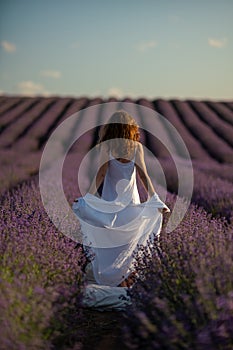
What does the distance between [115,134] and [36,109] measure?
1684cm

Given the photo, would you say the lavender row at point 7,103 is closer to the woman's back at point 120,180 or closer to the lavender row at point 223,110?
the lavender row at point 223,110

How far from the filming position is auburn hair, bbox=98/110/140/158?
14.1 ft

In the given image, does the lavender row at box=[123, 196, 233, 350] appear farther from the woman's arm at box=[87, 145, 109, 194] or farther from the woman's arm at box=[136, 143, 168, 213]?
the woman's arm at box=[87, 145, 109, 194]

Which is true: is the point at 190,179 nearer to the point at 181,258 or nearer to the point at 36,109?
the point at 181,258

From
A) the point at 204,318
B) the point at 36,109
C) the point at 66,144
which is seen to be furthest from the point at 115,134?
the point at 36,109

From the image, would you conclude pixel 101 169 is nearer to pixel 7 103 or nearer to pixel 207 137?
pixel 207 137

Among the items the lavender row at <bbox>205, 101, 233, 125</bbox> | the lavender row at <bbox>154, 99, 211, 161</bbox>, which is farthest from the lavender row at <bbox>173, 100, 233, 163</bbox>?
the lavender row at <bbox>205, 101, 233, 125</bbox>

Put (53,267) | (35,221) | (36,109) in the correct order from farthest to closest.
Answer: (36,109), (35,221), (53,267)

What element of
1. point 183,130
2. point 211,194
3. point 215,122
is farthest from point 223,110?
point 211,194

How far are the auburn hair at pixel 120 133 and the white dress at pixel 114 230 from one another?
0.40m

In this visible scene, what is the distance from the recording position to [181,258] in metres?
2.83

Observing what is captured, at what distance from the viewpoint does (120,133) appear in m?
4.30

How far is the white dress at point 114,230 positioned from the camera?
13.7ft

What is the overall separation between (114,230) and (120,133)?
715mm
